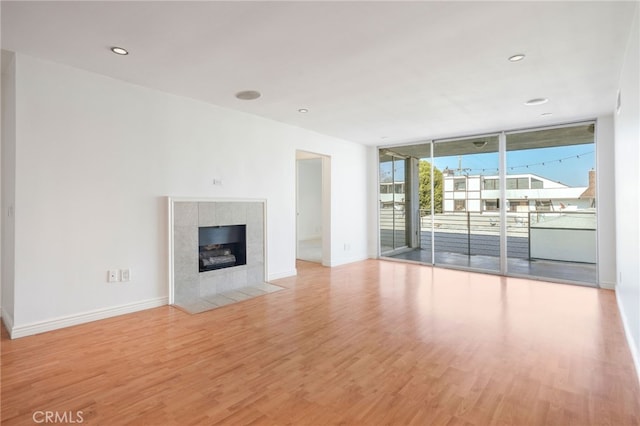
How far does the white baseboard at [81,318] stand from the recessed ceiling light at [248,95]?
259 cm

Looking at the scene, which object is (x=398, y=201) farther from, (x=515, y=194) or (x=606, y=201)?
(x=606, y=201)

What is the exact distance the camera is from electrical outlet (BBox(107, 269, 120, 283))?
3353mm

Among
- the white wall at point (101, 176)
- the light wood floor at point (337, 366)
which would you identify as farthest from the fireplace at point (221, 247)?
the light wood floor at point (337, 366)

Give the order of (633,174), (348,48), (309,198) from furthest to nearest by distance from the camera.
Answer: (309,198) < (348,48) < (633,174)

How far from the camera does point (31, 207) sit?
2.89 meters

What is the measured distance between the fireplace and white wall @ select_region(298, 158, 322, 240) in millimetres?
4661

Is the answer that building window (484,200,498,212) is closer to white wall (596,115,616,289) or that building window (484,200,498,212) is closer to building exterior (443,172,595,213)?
building exterior (443,172,595,213)

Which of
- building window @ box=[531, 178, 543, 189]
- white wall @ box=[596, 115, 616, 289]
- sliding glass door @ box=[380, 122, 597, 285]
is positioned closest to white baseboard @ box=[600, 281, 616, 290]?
white wall @ box=[596, 115, 616, 289]

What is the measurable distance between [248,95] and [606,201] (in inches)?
204

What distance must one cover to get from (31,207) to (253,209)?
2447 mm

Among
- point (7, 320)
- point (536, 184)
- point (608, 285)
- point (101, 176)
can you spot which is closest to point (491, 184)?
point (536, 184)

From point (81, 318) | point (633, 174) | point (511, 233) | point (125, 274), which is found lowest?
point (81, 318)

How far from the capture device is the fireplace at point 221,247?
424 cm

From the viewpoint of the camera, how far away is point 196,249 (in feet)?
13.2
